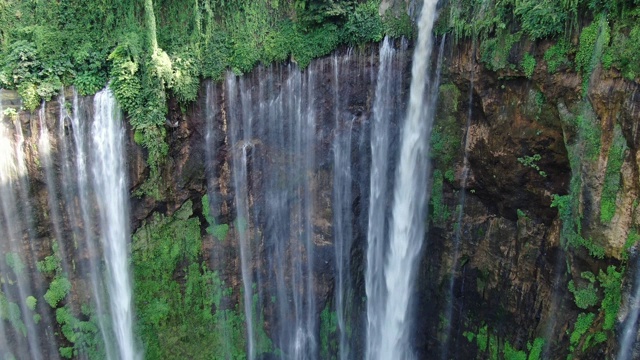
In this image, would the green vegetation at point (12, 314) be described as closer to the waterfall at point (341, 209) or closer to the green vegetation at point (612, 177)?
the waterfall at point (341, 209)

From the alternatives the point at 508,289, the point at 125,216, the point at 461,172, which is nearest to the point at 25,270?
the point at 125,216

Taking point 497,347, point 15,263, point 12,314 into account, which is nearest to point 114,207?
point 15,263

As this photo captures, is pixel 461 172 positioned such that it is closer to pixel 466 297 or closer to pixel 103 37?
pixel 466 297

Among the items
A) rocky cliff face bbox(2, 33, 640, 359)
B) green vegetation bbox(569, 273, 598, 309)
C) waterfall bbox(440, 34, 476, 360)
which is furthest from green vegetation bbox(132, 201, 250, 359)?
green vegetation bbox(569, 273, 598, 309)

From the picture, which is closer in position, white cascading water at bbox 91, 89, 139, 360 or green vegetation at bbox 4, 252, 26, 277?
white cascading water at bbox 91, 89, 139, 360

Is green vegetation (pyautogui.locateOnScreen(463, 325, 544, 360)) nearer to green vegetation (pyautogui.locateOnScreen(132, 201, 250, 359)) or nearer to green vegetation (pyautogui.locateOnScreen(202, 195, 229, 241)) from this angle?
green vegetation (pyautogui.locateOnScreen(132, 201, 250, 359))
